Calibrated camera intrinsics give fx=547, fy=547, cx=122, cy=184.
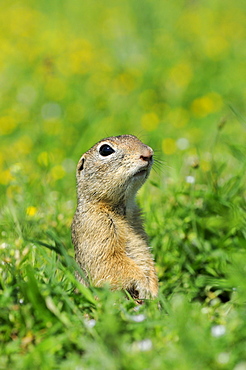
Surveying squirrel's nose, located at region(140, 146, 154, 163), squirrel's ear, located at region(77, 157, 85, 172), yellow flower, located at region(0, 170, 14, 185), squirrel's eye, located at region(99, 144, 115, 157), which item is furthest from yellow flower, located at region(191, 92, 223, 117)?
squirrel's nose, located at region(140, 146, 154, 163)

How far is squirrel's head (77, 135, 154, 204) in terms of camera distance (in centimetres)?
352

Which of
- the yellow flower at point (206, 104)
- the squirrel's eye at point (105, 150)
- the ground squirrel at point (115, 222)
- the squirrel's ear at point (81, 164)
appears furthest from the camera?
the yellow flower at point (206, 104)

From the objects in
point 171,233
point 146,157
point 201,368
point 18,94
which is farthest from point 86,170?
point 18,94

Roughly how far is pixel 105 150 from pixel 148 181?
135 centimetres

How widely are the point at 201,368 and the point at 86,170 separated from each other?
187 centimetres

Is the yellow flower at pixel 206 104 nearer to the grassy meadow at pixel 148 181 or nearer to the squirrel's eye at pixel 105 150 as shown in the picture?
the grassy meadow at pixel 148 181

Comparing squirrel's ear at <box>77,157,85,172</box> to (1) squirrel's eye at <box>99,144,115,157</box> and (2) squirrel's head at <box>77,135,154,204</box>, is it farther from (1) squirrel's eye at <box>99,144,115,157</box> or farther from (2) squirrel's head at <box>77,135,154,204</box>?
(1) squirrel's eye at <box>99,144,115,157</box>

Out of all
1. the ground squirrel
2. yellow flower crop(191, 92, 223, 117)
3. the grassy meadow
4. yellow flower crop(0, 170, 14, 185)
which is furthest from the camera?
yellow flower crop(191, 92, 223, 117)

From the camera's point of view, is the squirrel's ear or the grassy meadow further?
the squirrel's ear

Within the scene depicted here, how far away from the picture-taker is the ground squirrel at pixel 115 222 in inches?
137

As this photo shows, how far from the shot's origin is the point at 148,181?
5039mm

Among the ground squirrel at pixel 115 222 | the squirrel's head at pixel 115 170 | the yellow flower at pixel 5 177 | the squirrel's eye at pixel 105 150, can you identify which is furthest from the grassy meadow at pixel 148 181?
the squirrel's eye at pixel 105 150

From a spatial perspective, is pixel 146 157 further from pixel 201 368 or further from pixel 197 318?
pixel 201 368

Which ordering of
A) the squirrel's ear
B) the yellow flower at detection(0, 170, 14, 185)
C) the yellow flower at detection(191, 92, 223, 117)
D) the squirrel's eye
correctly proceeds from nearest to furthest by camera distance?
the squirrel's eye, the squirrel's ear, the yellow flower at detection(0, 170, 14, 185), the yellow flower at detection(191, 92, 223, 117)
